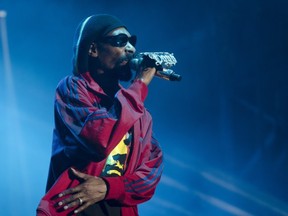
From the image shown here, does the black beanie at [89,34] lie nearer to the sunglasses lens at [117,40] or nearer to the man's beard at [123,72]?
the sunglasses lens at [117,40]

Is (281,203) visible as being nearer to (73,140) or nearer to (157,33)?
(157,33)

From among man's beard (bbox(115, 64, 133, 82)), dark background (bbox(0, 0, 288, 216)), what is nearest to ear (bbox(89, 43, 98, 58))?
man's beard (bbox(115, 64, 133, 82))

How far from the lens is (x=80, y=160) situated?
4.89ft

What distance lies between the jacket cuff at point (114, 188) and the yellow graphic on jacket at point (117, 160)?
0.07m

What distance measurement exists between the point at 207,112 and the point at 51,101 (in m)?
1.76

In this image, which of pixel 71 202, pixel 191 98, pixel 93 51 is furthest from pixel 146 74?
pixel 191 98

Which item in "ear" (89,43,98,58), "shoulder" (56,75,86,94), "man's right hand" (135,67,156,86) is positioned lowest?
"shoulder" (56,75,86,94)

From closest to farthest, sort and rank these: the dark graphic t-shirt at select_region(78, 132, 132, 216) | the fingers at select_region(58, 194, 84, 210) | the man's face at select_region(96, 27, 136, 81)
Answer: the fingers at select_region(58, 194, 84, 210), the dark graphic t-shirt at select_region(78, 132, 132, 216), the man's face at select_region(96, 27, 136, 81)

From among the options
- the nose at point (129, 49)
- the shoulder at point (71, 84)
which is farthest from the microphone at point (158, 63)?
the shoulder at point (71, 84)

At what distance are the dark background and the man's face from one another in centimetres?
274

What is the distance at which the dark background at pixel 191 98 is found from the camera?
4.40 m

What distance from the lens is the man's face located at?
1.74 meters

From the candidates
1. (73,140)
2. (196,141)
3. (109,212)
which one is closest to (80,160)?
(73,140)

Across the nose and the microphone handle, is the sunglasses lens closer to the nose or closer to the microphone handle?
the nose
